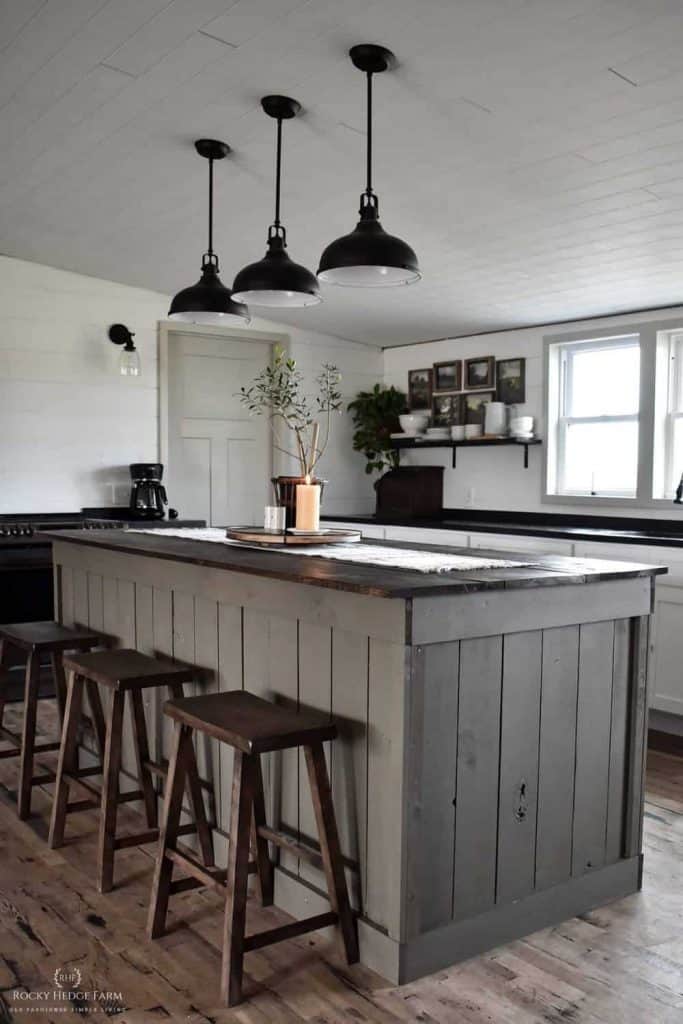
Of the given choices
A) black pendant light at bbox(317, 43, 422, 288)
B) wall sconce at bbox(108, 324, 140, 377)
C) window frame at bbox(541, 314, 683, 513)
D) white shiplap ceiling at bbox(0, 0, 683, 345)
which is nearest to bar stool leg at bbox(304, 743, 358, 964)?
black pendant light at bbox(317, 43, 422, 288)

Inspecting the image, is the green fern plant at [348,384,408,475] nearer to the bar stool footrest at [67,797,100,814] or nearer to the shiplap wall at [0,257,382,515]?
the shiplap wall at [0,257,382,515]

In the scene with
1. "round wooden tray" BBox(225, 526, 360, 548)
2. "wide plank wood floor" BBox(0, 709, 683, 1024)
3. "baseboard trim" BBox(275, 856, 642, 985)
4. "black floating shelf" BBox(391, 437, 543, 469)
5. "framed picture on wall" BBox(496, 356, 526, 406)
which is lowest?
"wide plank wood floor" BBox(0, 709, 683, 1024)

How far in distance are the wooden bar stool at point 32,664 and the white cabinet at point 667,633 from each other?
2454 mm

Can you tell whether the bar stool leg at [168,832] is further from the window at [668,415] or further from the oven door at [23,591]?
the window at [668,415]

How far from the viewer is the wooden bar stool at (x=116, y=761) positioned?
8.53 feet

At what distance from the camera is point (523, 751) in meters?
2.31

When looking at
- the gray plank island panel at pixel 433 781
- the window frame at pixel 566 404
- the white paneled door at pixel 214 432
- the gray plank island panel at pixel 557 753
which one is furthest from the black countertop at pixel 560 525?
the gray plank island panel at pixel 433 781

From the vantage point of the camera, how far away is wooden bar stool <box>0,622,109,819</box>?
3.09 metres

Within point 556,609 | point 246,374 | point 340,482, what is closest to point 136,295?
point 246,374

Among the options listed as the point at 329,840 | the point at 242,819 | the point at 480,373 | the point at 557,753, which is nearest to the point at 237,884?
the point at 242,819

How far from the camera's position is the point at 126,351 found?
5.67 metres

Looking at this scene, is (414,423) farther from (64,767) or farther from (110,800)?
(110,800)

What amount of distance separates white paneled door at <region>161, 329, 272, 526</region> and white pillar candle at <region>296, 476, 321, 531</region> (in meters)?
3.02

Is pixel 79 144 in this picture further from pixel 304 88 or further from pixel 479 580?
pixel 479 580
